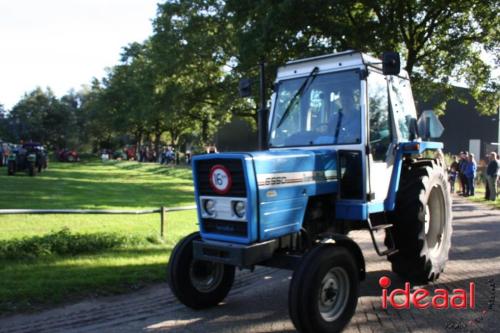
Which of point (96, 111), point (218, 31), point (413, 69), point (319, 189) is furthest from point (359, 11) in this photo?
point (96, 111)

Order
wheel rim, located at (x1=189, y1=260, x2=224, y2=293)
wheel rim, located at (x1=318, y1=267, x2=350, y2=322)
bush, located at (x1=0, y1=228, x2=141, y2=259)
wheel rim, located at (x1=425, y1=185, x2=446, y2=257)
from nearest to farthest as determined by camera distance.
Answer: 1. wheel rim, located at (x1=318, y1=267, x2=350, y2=322)
2. wheel rim, located at (x1=189, y1=260, x2=224, y2=293)
3. wheel rim, located at (x1=425, y1=185, x2=446, y2=257)
4. bush, located at (x1=0, y1=228, x2=141, y2=259)

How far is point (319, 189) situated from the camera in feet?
16.7

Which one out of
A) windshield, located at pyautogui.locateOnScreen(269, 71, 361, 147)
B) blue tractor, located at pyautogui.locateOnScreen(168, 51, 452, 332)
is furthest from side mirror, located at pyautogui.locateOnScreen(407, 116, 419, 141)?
windshield, located at pyautogui.locateOnScreen(269, 71, 361, 147)

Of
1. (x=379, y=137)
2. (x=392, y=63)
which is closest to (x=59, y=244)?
(x=379, y=137)

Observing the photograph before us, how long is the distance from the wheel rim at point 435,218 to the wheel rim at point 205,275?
316 centimetres

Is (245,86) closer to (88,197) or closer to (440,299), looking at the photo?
(440,299)

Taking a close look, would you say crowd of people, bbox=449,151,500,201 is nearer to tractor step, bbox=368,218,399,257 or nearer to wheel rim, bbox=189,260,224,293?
tractor step, bbox=368,218,399,257

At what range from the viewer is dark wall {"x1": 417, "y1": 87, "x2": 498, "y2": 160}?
41.6 meters

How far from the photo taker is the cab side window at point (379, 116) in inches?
222

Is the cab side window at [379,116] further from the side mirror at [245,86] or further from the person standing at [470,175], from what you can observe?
the person standing at [470,175]

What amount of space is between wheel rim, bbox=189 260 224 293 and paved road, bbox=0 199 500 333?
26cm

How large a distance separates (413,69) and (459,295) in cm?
1451

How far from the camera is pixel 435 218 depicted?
22.8ft

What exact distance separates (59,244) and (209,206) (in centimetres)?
374
